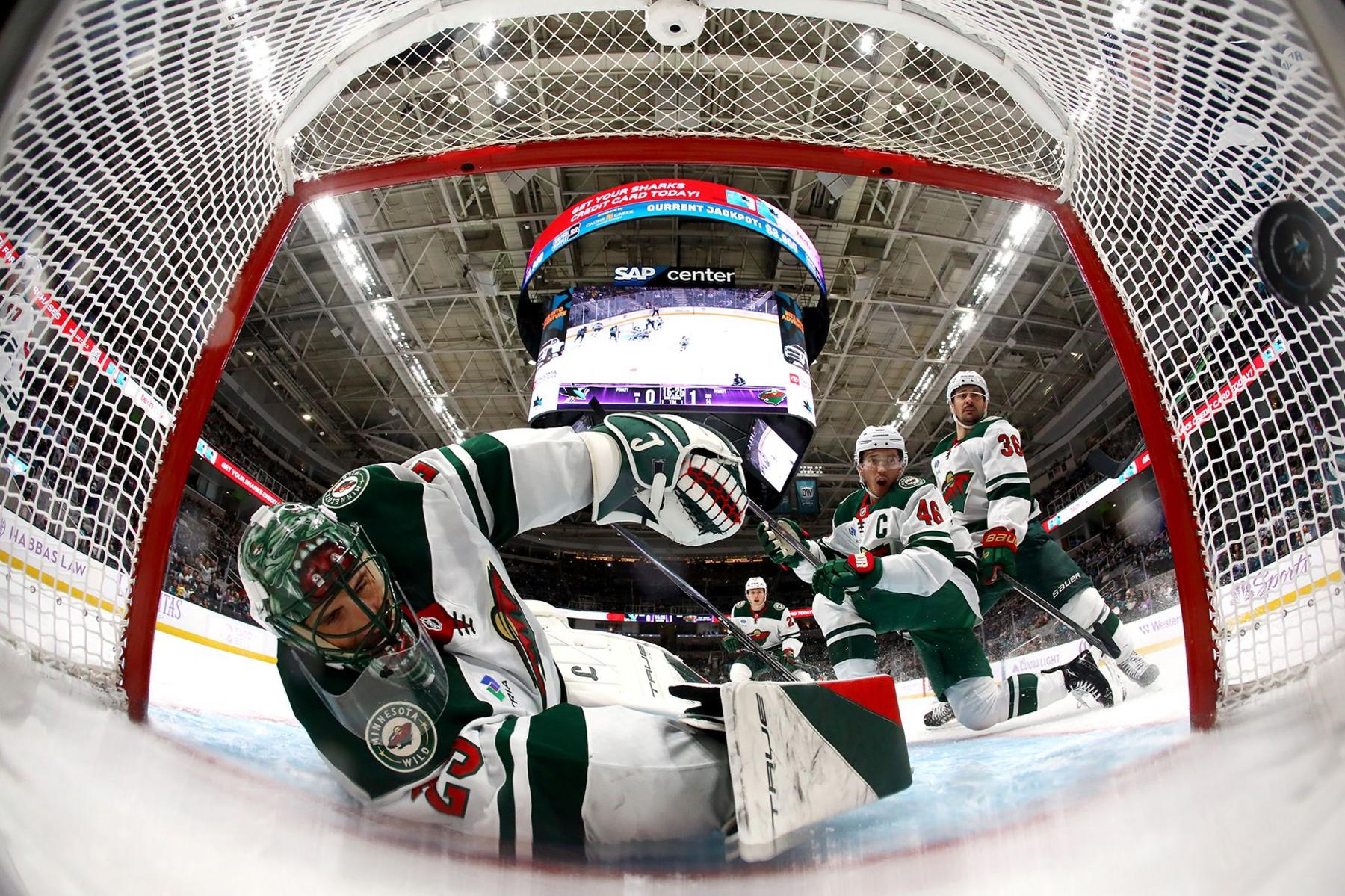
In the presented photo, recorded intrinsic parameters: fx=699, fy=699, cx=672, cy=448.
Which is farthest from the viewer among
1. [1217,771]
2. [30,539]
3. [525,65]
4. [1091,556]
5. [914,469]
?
[914,469]

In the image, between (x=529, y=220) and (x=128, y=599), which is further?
(x=529, y=220)

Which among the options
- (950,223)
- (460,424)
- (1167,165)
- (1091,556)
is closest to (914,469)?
(1091,556)

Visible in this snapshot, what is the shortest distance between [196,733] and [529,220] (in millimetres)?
6399

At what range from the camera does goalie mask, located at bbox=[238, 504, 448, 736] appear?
2.03 ft

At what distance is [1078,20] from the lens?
32.4 inches

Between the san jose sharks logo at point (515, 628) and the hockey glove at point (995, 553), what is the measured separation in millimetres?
1527

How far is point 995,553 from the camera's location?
1.95 meters

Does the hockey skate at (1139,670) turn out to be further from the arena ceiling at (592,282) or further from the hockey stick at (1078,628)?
the arena ceiling at (592,282)

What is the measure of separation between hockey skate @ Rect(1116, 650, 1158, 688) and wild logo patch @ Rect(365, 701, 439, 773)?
2132 millimetres

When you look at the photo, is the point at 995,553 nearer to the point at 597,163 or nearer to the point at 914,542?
the point at 914,542

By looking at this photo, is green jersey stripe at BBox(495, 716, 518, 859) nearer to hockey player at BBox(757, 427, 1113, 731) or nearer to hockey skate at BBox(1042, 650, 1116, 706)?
hockey player at BBox(757, 427, 1113, 731)

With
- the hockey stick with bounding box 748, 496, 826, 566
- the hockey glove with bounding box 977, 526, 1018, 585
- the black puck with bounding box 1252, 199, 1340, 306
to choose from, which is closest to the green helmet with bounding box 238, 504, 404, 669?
the black puck with bounding box 1252, 199, 1340, 306

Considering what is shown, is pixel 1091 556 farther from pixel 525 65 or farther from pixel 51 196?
pixel 51 196

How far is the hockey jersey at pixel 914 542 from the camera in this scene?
5.77 ft
